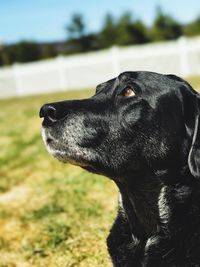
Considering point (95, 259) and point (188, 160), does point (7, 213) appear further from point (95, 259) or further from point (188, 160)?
point (188, 160)

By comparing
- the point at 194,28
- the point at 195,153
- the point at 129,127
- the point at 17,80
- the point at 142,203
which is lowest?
the point at 17,80

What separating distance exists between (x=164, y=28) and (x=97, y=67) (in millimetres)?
7387

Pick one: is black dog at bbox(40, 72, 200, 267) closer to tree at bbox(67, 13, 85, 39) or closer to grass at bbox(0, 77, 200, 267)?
grass at bbox(0, 77, 200, 267)

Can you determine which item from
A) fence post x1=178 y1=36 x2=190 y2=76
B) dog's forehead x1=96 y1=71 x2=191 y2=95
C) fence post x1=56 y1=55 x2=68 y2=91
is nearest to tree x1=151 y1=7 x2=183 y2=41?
fence post x1=56 y1=55 x2=68 y2=91

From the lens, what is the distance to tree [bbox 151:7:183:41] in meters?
29.6

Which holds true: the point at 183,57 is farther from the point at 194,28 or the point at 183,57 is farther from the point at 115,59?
the point at 194,28

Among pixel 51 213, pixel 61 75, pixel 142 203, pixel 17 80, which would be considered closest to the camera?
pixel 142 203

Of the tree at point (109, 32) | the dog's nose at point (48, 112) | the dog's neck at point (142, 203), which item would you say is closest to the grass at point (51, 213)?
the dog's neck at point (142, 203)

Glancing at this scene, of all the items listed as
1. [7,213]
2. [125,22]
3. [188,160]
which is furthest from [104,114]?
[125,22]

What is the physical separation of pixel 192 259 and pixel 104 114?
1.10m

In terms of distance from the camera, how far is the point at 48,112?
3.40 metres

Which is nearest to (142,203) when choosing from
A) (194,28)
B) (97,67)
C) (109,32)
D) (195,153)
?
(195,153)

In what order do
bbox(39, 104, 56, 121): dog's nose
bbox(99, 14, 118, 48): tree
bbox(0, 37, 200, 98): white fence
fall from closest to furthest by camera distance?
bbox(39, 104, 56, 121): dog's nose
bbox(0, 37, 200, 98): white fence
bbox(99, 14, 118, 48): tree

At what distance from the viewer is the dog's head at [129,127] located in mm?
3463
